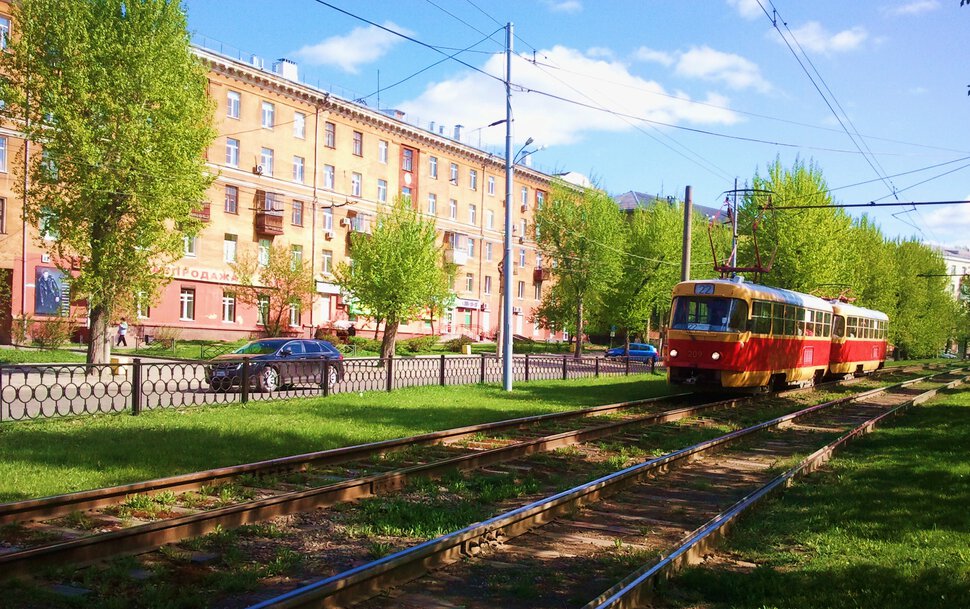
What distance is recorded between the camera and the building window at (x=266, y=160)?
1753 inches

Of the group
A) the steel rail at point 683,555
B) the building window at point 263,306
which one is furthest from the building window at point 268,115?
the steel rail at point 683,555

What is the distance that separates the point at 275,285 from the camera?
135ft

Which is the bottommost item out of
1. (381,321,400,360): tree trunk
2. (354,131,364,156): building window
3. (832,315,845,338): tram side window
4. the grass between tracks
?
the grass between tracks

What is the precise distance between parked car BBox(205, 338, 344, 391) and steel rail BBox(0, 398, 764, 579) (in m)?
7.74

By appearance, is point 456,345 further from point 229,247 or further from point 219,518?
point 219,518

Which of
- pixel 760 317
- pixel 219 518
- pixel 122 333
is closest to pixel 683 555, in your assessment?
pixel 219 518

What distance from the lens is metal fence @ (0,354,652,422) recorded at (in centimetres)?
1346

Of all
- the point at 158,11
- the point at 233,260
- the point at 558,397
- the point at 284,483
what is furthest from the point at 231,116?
the point at 284,483

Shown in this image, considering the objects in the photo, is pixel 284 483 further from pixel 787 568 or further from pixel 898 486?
pixel 898 486

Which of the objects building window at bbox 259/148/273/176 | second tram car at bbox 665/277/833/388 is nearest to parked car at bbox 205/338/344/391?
second tram car at bbox 665/277/833/388

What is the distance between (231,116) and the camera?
140ft

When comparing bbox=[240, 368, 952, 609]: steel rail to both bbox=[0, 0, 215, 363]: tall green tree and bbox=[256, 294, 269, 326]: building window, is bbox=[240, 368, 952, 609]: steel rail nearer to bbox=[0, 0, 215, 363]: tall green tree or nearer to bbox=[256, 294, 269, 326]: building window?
bbox=[0, 0, 215, 363]: tall green tree

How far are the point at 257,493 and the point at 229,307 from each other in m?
37.4

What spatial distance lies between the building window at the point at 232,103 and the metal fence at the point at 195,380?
21.5 meters
